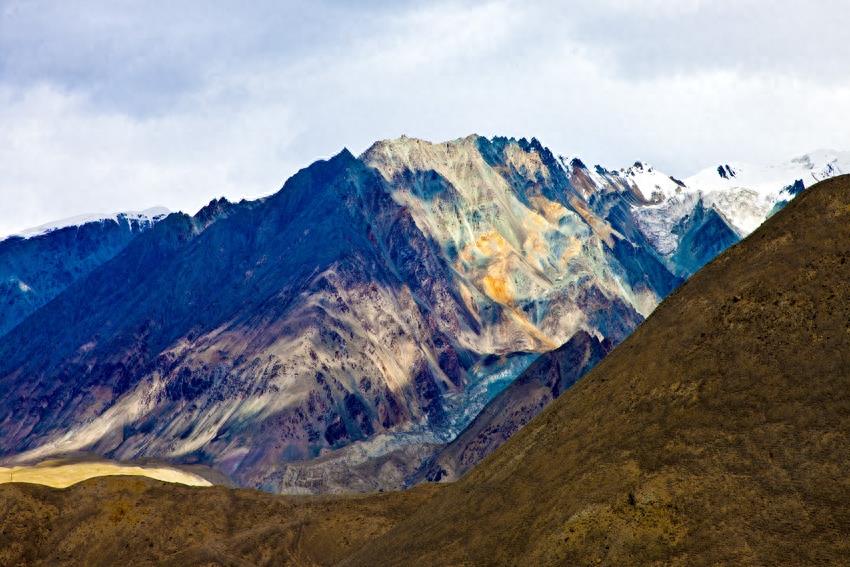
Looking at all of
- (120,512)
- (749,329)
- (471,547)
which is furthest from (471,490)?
(120,512)

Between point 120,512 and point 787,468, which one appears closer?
point 787,468

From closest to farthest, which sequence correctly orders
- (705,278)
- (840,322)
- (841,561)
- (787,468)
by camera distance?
(841,561) → (787,468) → (840,322) → (705,278)

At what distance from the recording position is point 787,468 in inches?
2950

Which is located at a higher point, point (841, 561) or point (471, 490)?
point (471, 490)

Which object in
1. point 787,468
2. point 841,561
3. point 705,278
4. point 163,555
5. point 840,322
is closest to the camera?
point 841,561

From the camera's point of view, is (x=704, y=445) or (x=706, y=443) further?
(x=706, y=443)

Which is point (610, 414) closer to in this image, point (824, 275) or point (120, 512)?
point (824, 275)

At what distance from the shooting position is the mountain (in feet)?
239

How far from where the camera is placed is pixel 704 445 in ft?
260

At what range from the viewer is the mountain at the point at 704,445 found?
72.9 metres

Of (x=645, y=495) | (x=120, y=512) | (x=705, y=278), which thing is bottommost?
(x=645, y=495)

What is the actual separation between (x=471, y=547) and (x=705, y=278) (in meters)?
28.9

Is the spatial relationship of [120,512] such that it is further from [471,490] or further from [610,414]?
[610,414]

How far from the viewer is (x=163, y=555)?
122 meters
